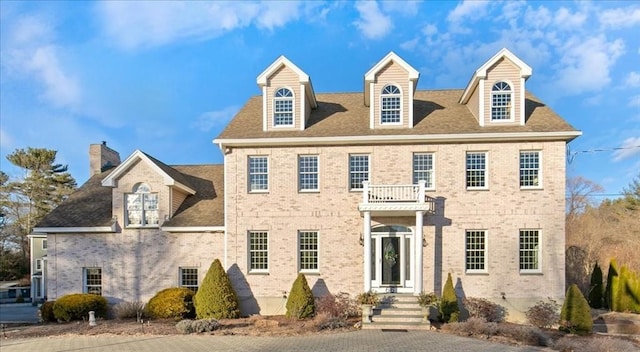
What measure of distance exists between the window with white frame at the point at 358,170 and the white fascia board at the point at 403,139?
72cm

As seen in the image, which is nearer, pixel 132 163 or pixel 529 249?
pixel 529 249

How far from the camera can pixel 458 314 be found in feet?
49.1

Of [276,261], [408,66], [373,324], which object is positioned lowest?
[373,324]

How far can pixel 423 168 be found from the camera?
17.1 meters

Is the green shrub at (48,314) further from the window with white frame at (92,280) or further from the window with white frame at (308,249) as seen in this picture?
the window with white frame at (308,249)

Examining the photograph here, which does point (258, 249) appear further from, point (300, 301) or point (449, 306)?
point (449, 306)

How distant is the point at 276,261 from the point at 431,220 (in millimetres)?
7199

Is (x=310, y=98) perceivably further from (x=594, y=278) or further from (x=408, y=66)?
(x=594, y=278)

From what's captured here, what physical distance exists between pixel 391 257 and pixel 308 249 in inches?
148

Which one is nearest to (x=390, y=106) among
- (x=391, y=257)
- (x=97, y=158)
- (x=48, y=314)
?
(x=391, y=257)

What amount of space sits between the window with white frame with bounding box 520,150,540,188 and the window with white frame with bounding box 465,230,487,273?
293cm

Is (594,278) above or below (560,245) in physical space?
below

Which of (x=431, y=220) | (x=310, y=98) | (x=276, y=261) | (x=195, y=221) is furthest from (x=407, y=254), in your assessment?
(x=195, y=221)

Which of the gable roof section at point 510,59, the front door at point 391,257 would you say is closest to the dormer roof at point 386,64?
the gable roof section at point 510,59
